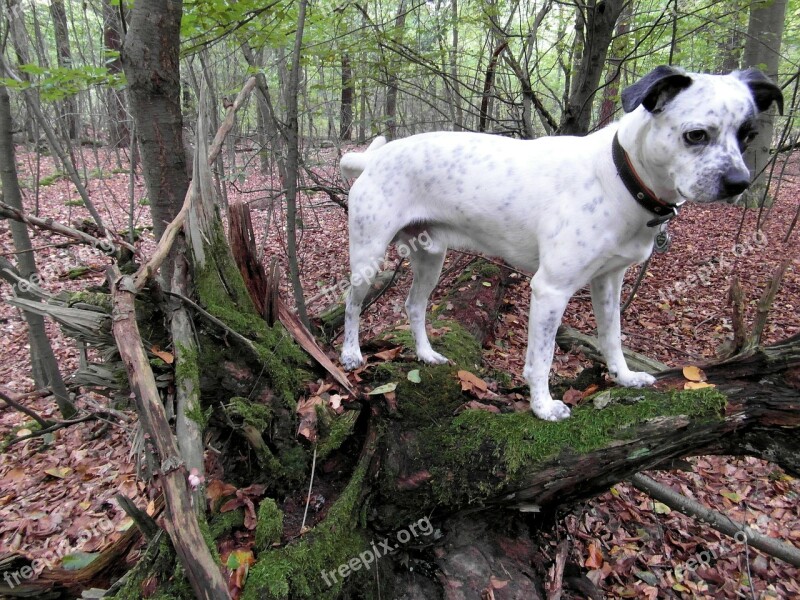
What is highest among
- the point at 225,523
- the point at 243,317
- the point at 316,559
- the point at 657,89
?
the point at 657,89

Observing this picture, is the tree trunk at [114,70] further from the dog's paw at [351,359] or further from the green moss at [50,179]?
the dog's paw at [351,359]

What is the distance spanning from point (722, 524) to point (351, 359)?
2892mm

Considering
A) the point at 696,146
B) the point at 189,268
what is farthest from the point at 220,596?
the point at 696,146

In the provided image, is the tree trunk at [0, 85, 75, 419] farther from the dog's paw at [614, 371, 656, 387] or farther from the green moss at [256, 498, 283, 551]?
the dog's paw at [614, 371, 656, 387]

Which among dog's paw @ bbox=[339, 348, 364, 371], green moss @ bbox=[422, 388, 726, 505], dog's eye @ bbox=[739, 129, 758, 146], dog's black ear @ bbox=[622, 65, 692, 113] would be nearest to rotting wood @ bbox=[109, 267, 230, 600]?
green moss @ bbox=[422, 388, 726, 505]

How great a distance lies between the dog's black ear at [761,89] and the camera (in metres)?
2.49

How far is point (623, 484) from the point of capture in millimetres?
4348

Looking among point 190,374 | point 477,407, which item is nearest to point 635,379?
point 477,407

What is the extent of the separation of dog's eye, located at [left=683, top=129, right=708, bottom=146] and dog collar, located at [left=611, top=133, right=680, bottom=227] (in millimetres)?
327

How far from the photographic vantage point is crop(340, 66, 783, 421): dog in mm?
2359

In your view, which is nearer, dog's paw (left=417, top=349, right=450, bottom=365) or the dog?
the dog

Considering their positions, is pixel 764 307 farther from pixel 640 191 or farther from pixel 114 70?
pixel 114 70

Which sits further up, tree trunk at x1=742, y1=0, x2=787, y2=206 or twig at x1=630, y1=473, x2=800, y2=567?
tree trunk at x1=742, y1=0, x2=787, y2=206

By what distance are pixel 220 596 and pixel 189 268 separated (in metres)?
1.83
